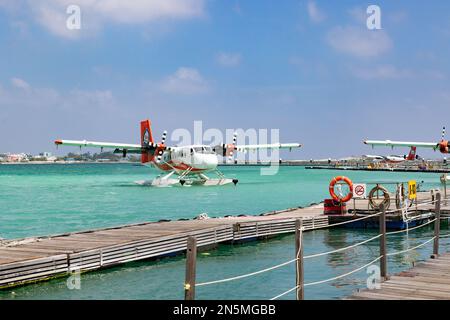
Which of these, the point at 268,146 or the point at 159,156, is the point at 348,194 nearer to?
the point at 159,156

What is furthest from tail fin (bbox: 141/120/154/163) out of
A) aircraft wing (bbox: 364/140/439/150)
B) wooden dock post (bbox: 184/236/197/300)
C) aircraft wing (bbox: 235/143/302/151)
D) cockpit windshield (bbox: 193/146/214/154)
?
wooden dock post (bbox: 184/236/197/300)

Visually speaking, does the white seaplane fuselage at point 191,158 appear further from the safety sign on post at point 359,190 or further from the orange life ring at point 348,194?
the safety sign on post at point 359,190

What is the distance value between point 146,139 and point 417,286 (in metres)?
52.8

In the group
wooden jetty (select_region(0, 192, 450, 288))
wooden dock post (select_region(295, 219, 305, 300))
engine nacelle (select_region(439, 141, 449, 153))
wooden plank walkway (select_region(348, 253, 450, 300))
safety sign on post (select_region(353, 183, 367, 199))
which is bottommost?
wooden jetty (select_region(0, 192, 450, 288))

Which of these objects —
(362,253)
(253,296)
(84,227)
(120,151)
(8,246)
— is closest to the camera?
(253,296)

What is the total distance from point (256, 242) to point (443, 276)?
10604 mm

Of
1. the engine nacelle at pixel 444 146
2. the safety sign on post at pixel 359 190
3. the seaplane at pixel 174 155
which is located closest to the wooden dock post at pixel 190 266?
the safety sign on post at pixel 359 190

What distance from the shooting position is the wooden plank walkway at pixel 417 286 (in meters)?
8.07

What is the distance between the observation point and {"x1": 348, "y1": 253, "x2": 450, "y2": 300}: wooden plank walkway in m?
8.07

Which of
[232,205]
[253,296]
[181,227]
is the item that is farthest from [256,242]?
[232,205]

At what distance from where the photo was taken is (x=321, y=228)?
22875 millimetres

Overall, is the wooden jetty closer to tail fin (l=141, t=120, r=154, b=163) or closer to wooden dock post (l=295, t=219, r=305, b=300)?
wooden dock post (l=295, t=219, r=305, b=300)

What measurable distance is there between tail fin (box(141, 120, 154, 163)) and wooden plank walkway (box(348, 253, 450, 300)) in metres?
50.2
